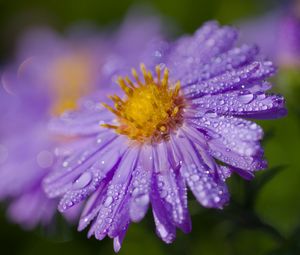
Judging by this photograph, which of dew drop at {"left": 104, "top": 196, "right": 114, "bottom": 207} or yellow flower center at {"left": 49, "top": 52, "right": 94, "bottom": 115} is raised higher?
yellow flower center at {"left": 49, "top": 52, "right": 94, "bottom": 115}

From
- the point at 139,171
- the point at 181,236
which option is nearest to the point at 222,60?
the point at 139,171

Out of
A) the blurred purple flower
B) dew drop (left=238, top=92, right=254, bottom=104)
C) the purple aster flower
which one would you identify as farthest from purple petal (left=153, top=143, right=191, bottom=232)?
the blurred purple flower

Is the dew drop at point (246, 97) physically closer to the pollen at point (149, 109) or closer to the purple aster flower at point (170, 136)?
the purple aster flower at point (170, 136)

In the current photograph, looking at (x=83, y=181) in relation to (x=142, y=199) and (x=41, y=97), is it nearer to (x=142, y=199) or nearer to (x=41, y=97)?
(x=142, y=199)

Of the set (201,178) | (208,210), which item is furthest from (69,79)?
(201,178)

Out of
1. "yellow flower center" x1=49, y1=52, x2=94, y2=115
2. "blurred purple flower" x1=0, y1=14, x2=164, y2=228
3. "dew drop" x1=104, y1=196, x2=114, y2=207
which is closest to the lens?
"dew drop" x1=104, y1=196, x2=114, y2=207

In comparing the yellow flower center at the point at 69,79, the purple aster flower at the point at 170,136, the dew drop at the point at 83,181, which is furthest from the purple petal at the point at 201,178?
the yellow flower center at the point at 69,79

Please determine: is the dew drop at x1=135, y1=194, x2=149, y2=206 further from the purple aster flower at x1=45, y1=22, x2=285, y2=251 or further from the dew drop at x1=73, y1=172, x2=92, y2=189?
the dew drop at x1=73, y1=172, x2=92, y2=189
